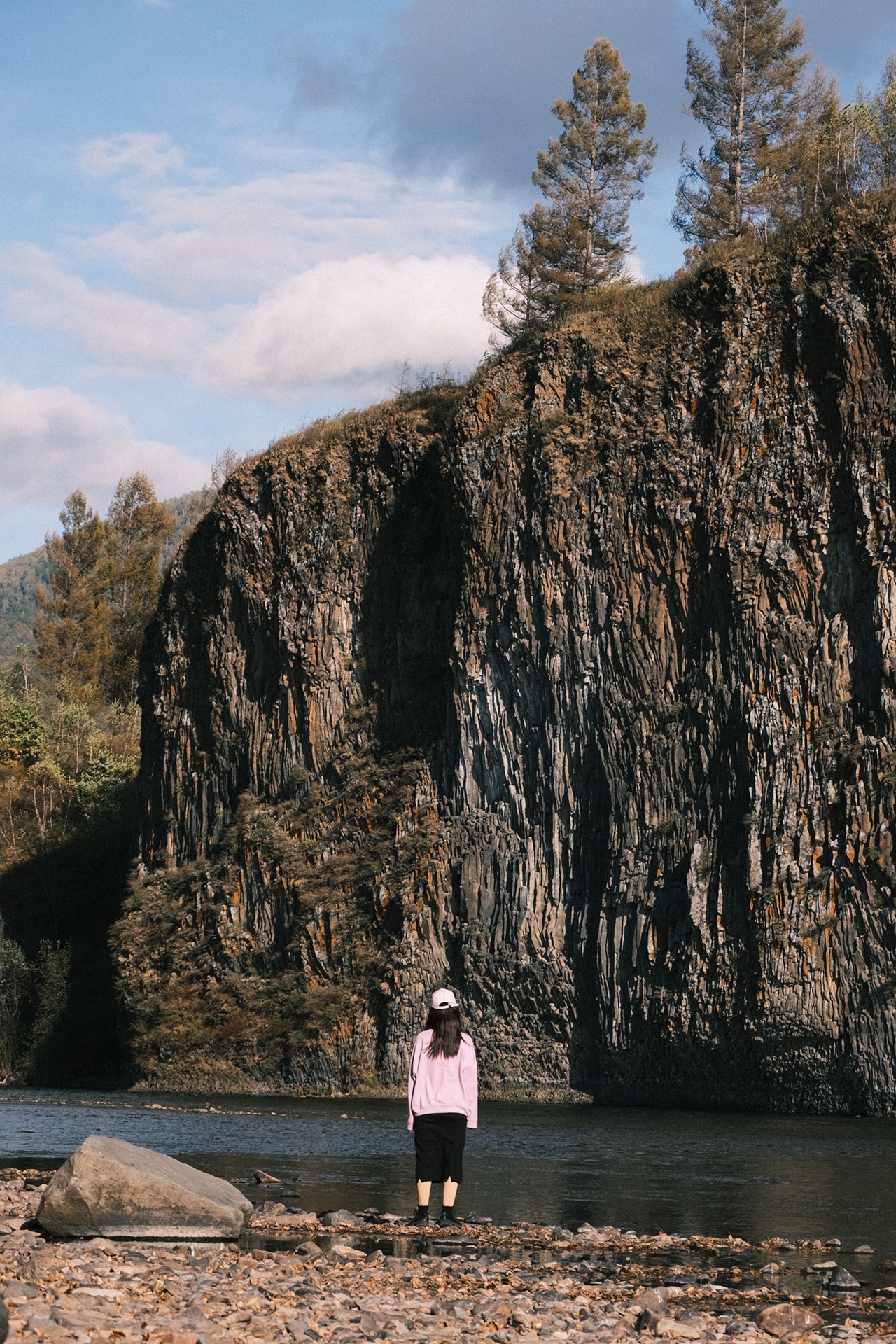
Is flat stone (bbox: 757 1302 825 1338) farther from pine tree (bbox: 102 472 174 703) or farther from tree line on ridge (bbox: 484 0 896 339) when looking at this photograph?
pine tree (bbox: 102 472 174 703)

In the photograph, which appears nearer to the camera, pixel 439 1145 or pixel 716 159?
pixel 439 1145

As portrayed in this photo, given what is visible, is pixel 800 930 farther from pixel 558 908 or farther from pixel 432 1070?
pixel 432 1070

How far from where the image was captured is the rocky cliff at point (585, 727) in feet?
108

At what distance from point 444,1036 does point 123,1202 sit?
10.4ft

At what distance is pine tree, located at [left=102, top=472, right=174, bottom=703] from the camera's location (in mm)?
81625

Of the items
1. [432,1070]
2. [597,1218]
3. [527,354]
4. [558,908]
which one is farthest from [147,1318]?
[527,354]

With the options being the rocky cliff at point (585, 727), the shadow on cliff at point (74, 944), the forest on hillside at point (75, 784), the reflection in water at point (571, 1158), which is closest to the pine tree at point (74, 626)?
the forest on hillside at point (75, 784)

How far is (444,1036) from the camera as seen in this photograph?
501 inches

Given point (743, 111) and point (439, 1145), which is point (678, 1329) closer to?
point (439, 1145)

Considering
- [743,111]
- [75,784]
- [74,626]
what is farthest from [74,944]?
[743,111]

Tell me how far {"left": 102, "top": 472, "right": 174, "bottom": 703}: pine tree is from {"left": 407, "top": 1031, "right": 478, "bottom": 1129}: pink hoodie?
228ft

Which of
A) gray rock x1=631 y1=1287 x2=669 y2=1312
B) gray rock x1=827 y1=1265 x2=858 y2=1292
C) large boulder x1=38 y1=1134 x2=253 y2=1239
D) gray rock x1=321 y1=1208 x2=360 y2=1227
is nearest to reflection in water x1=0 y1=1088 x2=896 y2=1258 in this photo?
gray rock x1=321 y1=1208 x2=360 y2=1227

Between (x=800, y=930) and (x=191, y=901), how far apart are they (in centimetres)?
2336

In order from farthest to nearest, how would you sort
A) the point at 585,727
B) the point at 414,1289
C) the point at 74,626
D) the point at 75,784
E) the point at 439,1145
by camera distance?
the point at 74,626
the point at 75,784
the point at 585,727
the point at 439,1145
the point at 414,1289
